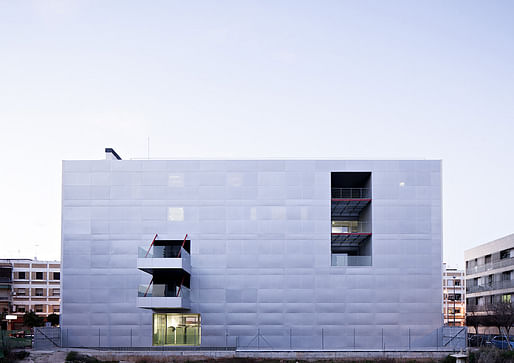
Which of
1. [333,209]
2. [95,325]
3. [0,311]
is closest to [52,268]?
[0,311]

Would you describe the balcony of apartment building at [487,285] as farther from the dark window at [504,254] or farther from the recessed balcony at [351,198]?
the recessed balcony at [351,198]

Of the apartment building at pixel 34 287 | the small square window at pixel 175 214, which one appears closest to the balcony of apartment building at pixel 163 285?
the small square window at pixel 175 214

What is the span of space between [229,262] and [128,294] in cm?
901

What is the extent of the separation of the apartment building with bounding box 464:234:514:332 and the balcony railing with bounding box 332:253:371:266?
29.7 meters

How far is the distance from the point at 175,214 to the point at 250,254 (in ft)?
24.1

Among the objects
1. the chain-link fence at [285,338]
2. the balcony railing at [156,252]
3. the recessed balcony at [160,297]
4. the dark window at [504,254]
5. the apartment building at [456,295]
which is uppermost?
the balcony railing at [156,252]

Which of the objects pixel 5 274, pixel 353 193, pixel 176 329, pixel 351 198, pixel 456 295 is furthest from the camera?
pixel 456 295

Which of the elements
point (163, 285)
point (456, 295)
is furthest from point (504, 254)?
point (456, 295)

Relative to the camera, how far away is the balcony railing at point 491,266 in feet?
248

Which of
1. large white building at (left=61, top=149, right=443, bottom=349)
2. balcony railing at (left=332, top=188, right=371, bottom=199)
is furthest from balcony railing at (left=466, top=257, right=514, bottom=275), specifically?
balcony railing at (left=332, top=188, right=371, bottom=199)

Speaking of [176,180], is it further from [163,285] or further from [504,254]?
[504,254]

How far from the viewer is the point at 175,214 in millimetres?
49781

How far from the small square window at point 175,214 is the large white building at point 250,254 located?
87mm

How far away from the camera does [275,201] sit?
49.8 meters
